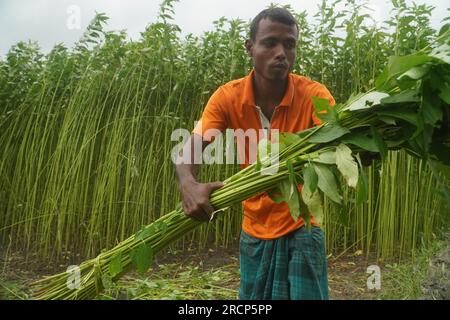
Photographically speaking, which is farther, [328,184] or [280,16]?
[280,16]

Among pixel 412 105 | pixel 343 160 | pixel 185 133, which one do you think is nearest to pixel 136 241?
pixel 343 160

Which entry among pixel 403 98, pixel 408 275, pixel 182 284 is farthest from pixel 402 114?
pixel 182 284

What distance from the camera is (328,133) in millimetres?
1345

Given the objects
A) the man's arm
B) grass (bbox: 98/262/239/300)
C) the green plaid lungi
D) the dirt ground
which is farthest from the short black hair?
grass (bbox: 98/262/239/300)

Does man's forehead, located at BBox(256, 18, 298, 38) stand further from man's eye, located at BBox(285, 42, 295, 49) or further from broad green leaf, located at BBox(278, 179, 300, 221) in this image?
broad green leaf, located at BBox(278, 179, 300, 221)

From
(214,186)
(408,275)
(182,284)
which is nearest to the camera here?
(214,186)

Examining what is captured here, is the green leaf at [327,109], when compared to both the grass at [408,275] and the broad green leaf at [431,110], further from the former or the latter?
the grass at [408,275]

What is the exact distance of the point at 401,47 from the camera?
3.04 meters

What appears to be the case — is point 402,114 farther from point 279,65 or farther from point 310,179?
point 279,65

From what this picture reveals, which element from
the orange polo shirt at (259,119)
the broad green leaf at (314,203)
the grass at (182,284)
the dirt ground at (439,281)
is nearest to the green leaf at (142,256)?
the orange polo shirt at (259,119)

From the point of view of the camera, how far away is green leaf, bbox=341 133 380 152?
129 cm

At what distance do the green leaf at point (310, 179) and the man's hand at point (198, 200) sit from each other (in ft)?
0.88

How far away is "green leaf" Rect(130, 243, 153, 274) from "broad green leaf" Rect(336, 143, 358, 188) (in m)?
0.62

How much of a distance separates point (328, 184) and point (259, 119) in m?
0.45
